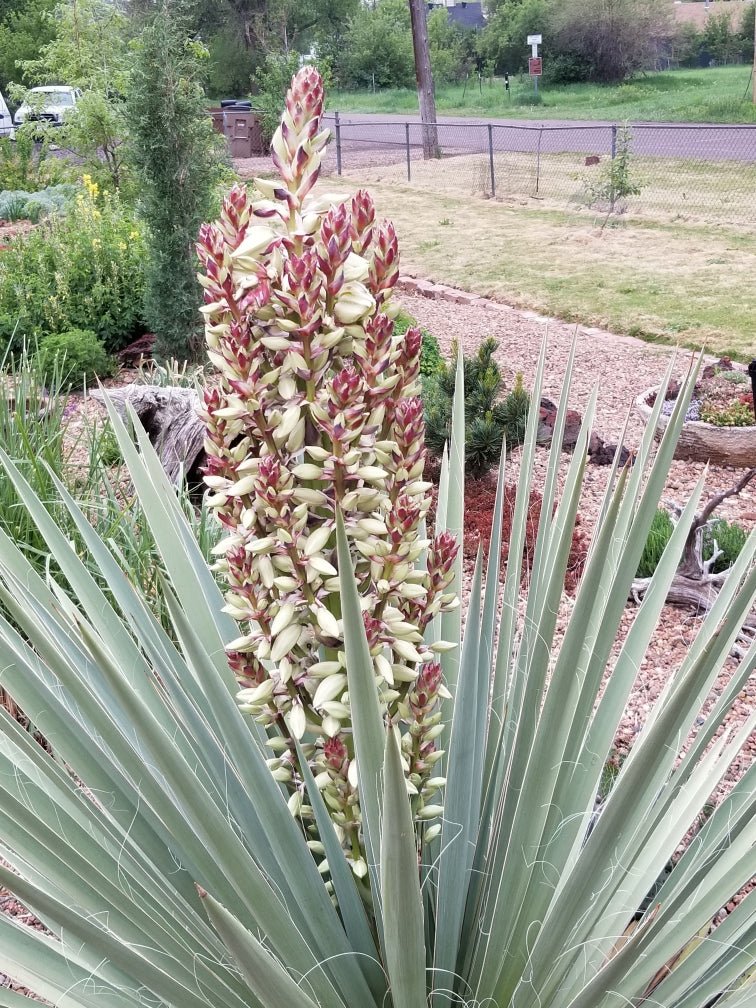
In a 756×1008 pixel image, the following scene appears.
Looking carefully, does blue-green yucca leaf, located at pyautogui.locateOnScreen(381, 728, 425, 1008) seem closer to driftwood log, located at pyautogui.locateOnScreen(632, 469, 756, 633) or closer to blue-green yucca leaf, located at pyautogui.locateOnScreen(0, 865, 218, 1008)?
blue-green yucca leaf, located at pyautogui.locateOnScreen(0, 865, 218, 1008)

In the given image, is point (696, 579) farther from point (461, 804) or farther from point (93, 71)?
point (93, 71)

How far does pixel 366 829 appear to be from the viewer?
1142 mm

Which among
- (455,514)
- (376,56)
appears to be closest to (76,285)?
(455,514)

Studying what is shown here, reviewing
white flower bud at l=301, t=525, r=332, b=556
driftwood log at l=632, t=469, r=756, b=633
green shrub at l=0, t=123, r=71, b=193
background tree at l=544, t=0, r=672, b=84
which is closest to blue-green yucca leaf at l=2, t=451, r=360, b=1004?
white flower bud at l=301, t=525, r=332, b=556

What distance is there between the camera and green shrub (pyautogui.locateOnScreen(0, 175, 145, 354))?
24.3 ft

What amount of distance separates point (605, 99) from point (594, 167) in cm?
1953

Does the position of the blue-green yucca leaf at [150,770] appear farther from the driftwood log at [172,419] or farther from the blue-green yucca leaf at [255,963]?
the driftwood log at [172,419]

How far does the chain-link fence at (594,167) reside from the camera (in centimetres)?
1388

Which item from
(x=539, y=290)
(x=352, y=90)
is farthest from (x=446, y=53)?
(x=539, y=290)

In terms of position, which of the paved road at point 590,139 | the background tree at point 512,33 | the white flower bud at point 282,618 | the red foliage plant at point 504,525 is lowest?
the red foliage plant at point 504,525

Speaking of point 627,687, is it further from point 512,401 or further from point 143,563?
point 512,401

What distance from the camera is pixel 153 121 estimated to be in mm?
6934

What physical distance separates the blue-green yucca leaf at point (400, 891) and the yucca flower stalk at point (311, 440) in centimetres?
18

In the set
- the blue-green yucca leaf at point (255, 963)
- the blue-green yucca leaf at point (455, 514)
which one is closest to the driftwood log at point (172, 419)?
the blue-green yucca leaf at point (455, 514)
